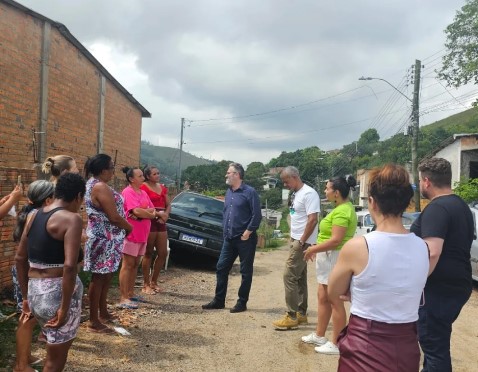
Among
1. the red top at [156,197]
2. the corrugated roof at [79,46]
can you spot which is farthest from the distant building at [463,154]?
the red top at [156,197]

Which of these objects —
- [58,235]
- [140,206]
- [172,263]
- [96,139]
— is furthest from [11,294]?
[96,139]

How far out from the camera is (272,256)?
14.0m

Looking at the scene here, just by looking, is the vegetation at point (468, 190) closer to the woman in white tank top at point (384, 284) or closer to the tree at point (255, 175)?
the woman in white tank top at point (384, 284)

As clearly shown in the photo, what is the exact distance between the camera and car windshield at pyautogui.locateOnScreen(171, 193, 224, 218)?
30.7 ft

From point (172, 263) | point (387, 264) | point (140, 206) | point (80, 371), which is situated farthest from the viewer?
point (172, 263)

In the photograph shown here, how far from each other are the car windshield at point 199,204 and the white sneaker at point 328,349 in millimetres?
5088

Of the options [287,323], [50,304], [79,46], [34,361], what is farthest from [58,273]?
[79,46]

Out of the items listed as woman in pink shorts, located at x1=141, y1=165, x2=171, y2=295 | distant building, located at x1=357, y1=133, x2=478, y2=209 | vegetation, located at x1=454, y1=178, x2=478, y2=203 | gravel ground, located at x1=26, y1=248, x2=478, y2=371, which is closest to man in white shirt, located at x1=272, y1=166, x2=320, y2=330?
gravel ground, located at x1=26, y1=248, x2=478, y2=371

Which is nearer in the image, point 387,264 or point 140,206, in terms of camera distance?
point 387,264

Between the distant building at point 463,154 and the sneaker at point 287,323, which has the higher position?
the distant building at point 463,154

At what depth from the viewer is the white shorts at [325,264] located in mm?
4551

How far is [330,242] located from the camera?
4320 mm

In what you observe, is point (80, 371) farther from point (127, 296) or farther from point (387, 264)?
point (387, 264)

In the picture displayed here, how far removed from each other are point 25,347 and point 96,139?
25.5 feet
